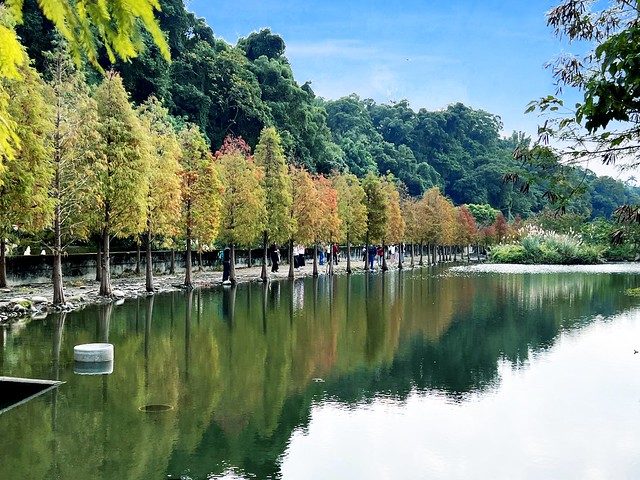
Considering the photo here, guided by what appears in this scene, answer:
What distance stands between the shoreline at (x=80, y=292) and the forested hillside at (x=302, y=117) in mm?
9450

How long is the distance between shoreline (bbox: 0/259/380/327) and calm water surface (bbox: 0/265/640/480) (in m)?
1.48

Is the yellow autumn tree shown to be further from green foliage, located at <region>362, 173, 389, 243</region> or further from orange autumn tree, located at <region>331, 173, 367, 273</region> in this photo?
green foliage, located at <region>362, 173, 389, 243</region>

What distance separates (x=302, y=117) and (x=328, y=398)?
210 ft

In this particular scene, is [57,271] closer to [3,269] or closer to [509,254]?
[3,269]

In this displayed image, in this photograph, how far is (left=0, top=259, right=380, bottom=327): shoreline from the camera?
70.3 feet

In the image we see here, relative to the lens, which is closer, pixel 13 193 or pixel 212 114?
pixel 13 193

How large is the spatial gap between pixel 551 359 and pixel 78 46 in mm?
14135

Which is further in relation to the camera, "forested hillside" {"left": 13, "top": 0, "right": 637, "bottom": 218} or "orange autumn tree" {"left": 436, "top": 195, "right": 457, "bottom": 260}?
"orange autumn tree" {"left": 436, "top": 195, "right": 457, "bottom": 260}

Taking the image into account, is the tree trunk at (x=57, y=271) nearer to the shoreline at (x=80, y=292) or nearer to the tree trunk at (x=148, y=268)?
the shoreline at (x=80, y=292)

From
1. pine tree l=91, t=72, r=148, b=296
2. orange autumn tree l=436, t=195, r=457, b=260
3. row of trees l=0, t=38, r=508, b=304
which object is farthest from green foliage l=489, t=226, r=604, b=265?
pine tree l=91, t=72, r=148, b=296

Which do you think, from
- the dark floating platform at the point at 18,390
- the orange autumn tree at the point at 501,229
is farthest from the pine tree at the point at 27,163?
the orange autumn tree at the point at 501,229

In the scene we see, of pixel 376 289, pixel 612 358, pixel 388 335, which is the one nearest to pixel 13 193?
pixel 388 335

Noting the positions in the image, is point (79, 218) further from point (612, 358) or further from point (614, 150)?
point (614, 150)

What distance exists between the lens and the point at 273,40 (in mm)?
79312
